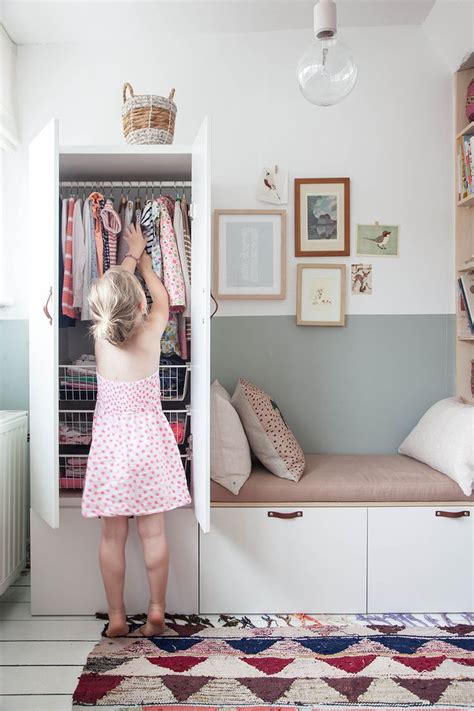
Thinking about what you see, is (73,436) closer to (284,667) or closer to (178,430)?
(178,430)

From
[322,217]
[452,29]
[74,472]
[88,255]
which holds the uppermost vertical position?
[452,29]

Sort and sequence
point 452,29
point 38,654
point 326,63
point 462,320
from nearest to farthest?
1. point 326,63
2. point 38,654
3. point 452,29
4. point 462,320

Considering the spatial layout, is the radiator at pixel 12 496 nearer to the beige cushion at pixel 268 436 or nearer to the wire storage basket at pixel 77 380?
the wire storage basket at pixel 77 380

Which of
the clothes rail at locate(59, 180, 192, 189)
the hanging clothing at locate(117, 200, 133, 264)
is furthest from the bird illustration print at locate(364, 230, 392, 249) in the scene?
the hanging clothing at locate(117, 200, 133, 264)

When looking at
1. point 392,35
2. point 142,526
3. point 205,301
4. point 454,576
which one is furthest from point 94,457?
point 392,35

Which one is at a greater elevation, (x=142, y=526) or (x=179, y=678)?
(x=142, y=526)

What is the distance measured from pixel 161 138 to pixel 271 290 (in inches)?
36.1

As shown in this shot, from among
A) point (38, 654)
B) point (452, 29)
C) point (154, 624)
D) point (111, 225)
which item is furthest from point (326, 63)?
point (38, 654)

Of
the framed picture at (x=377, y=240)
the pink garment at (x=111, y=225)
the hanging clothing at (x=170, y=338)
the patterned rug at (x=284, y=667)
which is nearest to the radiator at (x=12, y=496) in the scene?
the patterned rug at (x=284, y=667)

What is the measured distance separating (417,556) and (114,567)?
1.20 meters

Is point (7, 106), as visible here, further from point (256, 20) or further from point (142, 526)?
point (142, 526)

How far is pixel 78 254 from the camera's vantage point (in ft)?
8.20

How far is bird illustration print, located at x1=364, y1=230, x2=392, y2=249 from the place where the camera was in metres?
3.05

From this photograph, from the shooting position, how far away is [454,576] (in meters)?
2.46
